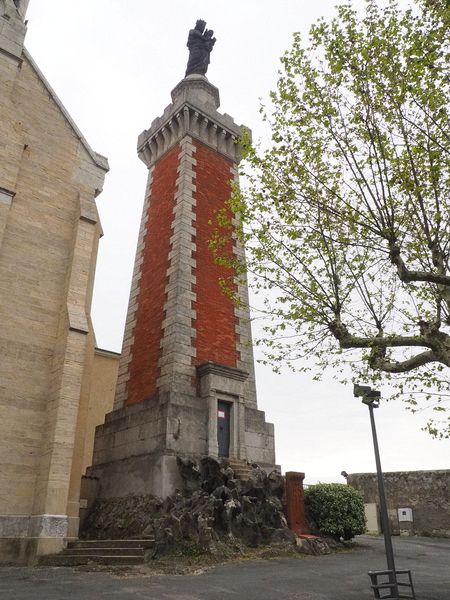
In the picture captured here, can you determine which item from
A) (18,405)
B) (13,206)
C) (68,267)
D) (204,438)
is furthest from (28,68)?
(204,438)

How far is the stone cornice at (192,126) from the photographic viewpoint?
20.6 m

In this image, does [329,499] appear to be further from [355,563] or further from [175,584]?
[175,584]

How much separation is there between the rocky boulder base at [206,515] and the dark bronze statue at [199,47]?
19.4 m

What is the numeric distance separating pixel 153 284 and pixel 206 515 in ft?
28.9

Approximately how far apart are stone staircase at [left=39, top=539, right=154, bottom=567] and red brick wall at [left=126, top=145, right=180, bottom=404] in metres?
4.94

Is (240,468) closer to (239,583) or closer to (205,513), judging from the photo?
(205,513)

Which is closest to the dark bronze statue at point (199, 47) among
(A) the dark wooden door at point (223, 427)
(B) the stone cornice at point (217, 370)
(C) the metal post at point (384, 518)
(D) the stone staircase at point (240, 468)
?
(B) the stone cornice at point (217, 370)

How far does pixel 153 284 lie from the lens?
722 inches

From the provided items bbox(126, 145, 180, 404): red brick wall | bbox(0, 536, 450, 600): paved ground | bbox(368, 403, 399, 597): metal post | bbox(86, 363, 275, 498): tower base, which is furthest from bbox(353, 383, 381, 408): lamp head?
bbox(126, 145, 180, 404): red brick wall

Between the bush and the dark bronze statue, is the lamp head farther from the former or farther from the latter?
the dark bronze statue

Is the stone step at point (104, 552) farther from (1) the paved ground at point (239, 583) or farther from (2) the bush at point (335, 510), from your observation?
(2) the bush at point (335, 510)

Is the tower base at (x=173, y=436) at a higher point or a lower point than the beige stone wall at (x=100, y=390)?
lower

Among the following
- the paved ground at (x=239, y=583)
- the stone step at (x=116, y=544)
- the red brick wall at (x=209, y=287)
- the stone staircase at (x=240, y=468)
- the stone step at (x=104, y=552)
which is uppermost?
the red brick wall at (x=209, y=287)

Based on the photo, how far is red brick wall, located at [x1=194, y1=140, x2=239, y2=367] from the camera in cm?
1675
